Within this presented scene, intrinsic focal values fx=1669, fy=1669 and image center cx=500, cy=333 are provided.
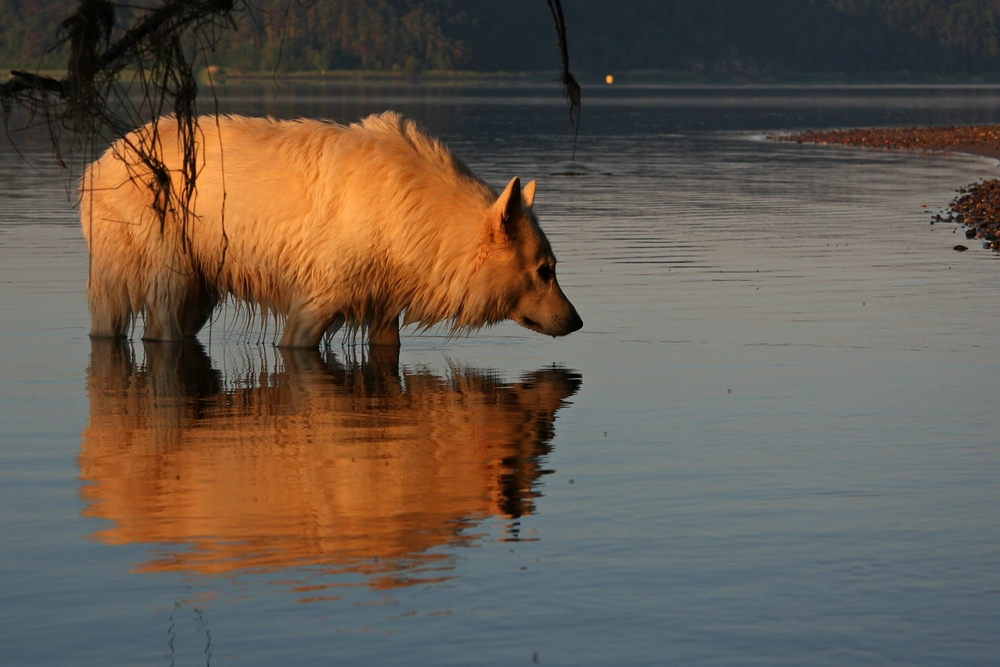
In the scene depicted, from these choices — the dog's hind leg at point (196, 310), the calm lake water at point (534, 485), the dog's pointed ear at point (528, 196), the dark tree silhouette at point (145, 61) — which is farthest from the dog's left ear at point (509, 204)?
the dark tree silhouette at point (145, 61)

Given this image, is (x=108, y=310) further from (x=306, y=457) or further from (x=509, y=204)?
(x=306, y=457)

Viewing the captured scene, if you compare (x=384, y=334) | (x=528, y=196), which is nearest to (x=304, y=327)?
(x=384, y=334)

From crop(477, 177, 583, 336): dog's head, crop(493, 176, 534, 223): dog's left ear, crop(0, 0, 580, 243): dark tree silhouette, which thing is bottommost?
crop(477, 177, 583, 336): dog's head

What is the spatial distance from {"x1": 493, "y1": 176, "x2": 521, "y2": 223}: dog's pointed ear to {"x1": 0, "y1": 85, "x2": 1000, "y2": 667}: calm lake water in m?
1.21

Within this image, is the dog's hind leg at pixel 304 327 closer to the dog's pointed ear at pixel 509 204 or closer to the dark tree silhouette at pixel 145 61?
the dog's pointed ear at pixel 509 204

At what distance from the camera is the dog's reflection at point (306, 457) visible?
7465mm

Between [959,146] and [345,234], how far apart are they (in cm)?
4646

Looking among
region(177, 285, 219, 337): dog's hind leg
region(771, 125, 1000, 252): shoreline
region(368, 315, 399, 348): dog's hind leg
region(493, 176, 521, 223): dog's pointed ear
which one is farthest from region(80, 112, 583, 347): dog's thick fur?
region(771, 125, 1000, 252): shoreline

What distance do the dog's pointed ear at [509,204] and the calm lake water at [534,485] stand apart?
1209 millimetres

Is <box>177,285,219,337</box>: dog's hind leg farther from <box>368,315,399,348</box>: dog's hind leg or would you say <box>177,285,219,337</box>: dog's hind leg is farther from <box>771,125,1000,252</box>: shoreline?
<box>771,125,1000,252</box>: shoreline

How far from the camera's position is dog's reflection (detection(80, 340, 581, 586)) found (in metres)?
7.46

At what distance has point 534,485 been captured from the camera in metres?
8.74

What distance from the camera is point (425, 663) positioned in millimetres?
5957

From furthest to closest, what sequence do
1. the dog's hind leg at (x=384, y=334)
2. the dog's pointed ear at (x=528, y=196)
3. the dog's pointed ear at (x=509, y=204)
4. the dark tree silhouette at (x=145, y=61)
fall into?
the dog's hind leg at (x=384, y=334), the dog's pointed ear at (x=528, y=196), the dog's pointed ear at (x=509, y=204), the dark tree silhouette at (x=145, y=61)
